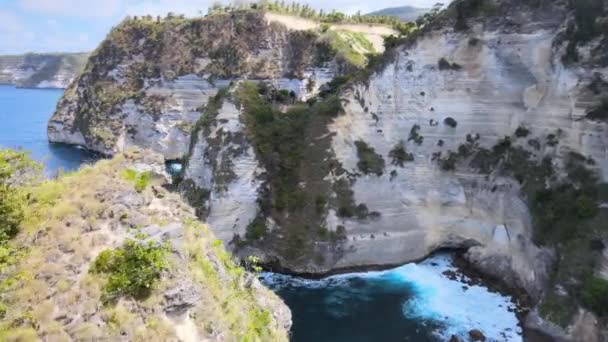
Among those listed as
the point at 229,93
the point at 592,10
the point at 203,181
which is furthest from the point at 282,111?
the point at 592,10

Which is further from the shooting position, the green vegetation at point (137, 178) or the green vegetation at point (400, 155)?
the green vegetation at point (400, 155)

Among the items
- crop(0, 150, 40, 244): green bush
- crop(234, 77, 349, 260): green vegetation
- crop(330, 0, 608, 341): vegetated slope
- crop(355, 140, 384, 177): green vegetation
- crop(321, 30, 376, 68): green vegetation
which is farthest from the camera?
crop(321, 30, 376, 68): green vegetation

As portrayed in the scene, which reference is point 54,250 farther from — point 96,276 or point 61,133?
point 61,133

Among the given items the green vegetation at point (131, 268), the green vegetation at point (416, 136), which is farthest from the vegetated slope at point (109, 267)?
the green vegetation at point (416, 136)

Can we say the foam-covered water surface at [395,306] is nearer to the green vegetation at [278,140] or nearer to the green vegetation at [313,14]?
the green vegetation at [278,140]

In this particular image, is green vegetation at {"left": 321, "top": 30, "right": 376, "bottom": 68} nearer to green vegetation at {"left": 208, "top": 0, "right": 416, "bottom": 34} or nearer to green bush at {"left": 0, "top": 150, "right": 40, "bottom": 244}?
green vegetation at {"left": 208, "top": 0, "right": 416, "bottom": 34}

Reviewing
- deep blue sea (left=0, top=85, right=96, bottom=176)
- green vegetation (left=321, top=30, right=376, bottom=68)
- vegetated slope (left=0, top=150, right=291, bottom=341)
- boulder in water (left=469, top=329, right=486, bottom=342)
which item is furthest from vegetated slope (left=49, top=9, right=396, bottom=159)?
vegetated slope (left=0, top=150, right=291, bottom=341)
